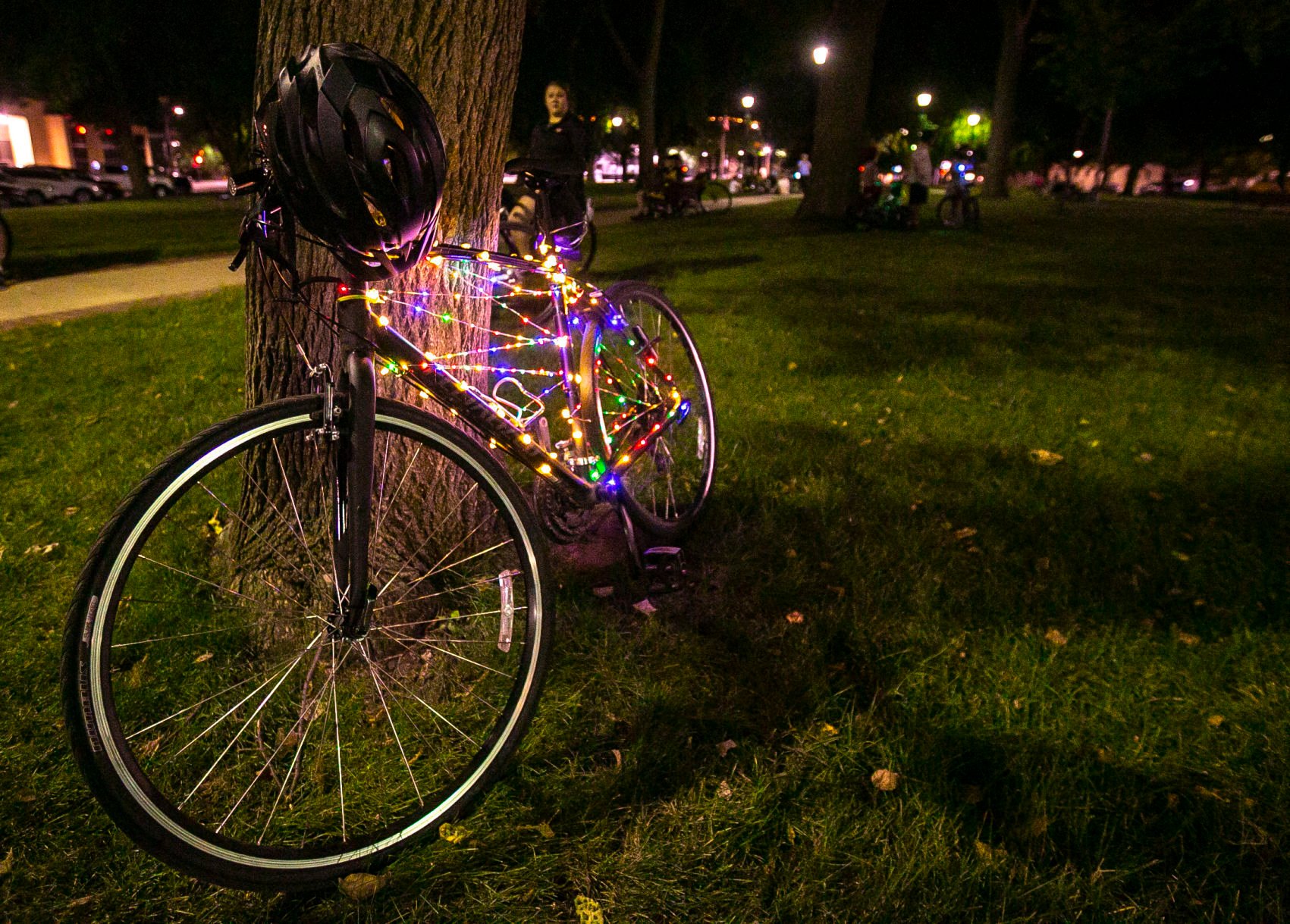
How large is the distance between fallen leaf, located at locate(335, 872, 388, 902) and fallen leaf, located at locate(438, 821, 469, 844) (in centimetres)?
16

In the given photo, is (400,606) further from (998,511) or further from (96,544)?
(998,511)

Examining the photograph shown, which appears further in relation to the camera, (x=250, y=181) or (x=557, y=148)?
(x=557, y=148)

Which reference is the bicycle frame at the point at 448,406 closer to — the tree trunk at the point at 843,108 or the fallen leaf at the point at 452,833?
the fallen leaf at the point at 452,833

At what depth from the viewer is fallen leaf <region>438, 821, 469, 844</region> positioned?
6.55 ft

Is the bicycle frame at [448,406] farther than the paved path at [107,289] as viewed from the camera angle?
No

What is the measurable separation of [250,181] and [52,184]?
4497 cm

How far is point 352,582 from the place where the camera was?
185 centimetres

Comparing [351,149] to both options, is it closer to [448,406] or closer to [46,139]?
[448,406]

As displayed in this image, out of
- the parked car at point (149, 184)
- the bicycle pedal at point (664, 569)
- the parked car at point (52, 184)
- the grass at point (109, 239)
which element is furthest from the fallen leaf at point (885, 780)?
the parked car at point (149, 184)

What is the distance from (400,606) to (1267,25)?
24017 mm

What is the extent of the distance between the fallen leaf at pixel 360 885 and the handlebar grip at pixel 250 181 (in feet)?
4.67

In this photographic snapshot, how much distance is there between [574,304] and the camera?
110 inches

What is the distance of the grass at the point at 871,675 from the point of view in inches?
74.2

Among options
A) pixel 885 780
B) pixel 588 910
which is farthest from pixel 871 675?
pixel 588 910
